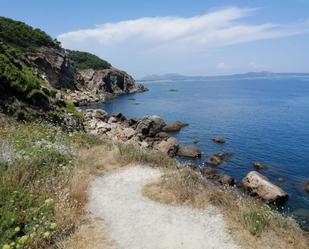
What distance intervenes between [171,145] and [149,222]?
27417 millimetres

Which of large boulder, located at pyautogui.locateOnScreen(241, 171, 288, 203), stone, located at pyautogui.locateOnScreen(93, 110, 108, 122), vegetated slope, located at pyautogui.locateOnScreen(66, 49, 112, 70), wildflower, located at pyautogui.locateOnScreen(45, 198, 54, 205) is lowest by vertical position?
stone, located at pyautogui.locateOnScreen(93, 110, 108, 122)

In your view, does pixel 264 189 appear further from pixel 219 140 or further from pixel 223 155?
pixel 219 140

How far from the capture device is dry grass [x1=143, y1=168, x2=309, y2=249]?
851cm

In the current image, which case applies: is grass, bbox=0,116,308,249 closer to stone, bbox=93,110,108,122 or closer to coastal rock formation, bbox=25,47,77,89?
stone, bbox=93,110,108,122

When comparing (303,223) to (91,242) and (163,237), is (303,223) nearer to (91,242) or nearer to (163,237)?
(163,237)

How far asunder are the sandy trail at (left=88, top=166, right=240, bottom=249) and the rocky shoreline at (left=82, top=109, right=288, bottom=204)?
4934 millimetres

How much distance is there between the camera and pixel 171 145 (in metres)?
36.2

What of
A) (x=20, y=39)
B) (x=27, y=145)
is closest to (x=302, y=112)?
(x=20, y=39)

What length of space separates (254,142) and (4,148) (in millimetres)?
34637

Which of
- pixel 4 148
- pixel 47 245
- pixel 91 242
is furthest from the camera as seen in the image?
pixel 4 148

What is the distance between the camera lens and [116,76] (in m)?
115

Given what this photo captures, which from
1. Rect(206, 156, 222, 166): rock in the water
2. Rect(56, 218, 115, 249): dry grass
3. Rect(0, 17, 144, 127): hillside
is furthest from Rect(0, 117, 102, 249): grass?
Rect(206, 156, 222, 166): rock in the water

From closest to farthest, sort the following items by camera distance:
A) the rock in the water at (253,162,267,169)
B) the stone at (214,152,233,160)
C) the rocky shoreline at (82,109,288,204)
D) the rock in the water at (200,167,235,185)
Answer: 1. the rocky shoreline at (82,109,288,204)
2. the rock in the water at (200,167,235,185)
3. the rock in the water at (253,162,267,169)
4. the stone at (214,152,233,160)

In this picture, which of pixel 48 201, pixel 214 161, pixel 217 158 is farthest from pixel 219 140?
pixel 48 201
